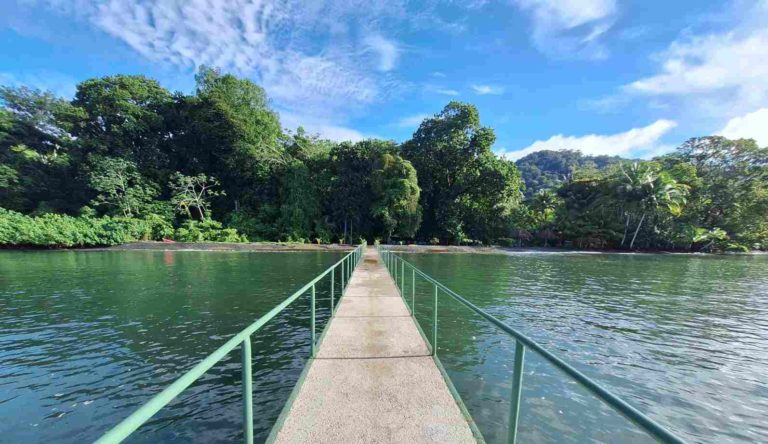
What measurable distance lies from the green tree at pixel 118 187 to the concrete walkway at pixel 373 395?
35537 mm

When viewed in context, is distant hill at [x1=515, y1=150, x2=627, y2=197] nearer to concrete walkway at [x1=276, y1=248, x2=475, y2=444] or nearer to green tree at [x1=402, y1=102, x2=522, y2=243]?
green tree at [x1=402, y1=102, x2=522, y2=243]

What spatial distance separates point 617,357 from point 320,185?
32665 mm

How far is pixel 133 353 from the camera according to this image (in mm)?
6676

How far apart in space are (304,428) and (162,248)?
1229 inches

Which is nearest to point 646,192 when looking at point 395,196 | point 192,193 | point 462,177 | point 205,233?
point 462,177

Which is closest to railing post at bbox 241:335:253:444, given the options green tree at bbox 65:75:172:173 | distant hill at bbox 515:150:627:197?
green tree at bbox 65:75:172:173

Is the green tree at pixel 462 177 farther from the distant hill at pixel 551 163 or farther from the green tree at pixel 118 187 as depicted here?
the distant hill at pixel 551 163

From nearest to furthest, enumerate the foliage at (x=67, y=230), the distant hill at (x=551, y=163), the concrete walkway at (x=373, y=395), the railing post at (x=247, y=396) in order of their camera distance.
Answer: the railing post at (x=247, y=396), the concrete walkway at (x=373, y=395), the foliage at (x=67, y=230), the distant hill at (x=551, y=163)

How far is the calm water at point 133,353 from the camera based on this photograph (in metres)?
4.54

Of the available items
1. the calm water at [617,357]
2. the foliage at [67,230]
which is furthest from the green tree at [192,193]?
the calm water at [617,357]

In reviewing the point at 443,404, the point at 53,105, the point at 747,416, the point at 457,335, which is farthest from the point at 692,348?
the point at 53,105

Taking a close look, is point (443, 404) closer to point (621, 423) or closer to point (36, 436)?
point (621, 423)

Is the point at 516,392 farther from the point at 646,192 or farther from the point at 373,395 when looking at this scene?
the point at 646,192

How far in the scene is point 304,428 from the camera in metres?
2.91
